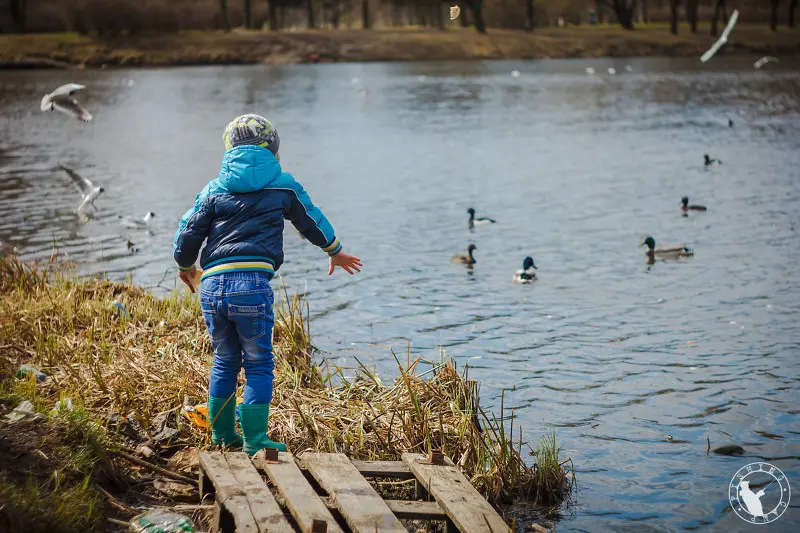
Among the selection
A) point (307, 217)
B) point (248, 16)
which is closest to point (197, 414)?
point (307, 217)

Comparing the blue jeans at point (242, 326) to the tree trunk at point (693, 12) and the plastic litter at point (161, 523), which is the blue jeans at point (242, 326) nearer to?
the plastic litter at point (161, 523)

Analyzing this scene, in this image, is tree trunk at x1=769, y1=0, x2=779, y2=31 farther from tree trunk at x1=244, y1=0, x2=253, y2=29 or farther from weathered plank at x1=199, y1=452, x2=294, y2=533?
weathered plank at x1=199, y1=452, x2=294, y2=533

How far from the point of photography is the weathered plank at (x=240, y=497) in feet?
16.4

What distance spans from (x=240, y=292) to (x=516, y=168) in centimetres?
2128

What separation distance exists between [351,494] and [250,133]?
2355 millimetres

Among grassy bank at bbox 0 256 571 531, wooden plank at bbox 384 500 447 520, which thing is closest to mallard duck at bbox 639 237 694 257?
grassy bank at bbox 0 256 571 531

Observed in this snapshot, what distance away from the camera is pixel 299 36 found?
3228 inches

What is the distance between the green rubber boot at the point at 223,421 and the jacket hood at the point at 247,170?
1.36 m

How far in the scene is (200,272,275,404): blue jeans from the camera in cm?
602

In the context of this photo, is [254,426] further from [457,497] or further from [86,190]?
[86,190]

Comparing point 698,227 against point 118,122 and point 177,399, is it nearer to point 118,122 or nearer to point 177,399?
point 177,399

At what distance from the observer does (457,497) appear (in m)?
5.48

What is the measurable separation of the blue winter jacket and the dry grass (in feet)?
4.41

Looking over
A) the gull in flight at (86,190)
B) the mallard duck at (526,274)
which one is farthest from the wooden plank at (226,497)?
the gull in flight at (86,190)
